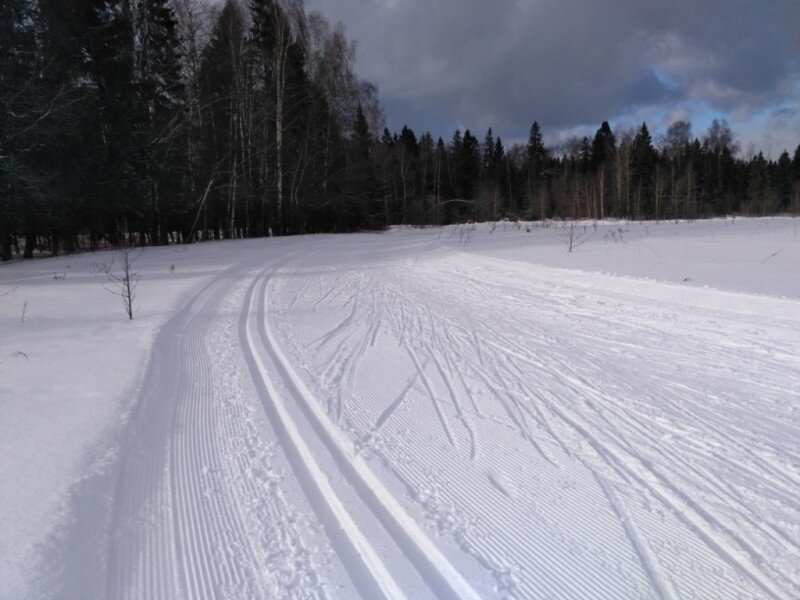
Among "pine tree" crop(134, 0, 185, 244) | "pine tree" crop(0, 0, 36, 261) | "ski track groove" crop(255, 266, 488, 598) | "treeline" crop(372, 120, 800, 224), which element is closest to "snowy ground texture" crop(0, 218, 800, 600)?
"ski track groove" crop(255, 266, 488, 598)

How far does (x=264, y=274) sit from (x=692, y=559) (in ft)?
36.6

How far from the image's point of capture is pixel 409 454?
3035 millimetres

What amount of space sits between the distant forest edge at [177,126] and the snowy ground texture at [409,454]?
11.9 meters

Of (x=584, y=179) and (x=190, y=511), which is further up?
(x=584, y=179)

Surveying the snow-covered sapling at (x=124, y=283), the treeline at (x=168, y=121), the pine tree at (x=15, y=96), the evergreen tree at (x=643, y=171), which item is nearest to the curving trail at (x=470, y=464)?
the snow-covered sapling at (x=124, y=283)

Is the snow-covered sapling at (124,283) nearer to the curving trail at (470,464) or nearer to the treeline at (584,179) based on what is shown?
the curving trail at (470,464)

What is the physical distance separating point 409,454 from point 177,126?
23.1 m

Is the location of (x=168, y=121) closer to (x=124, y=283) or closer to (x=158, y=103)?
(x=158, y=103)

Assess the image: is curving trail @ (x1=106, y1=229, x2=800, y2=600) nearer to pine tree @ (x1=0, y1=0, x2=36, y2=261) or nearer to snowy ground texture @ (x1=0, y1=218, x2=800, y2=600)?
snowy ground texture @ (x1=0, y1=218, x2=800, y2=600)

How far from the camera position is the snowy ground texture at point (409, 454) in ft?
6.79

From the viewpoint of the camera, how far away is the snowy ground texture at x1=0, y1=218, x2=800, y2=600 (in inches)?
81.4

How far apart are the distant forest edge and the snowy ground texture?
11.9 metres

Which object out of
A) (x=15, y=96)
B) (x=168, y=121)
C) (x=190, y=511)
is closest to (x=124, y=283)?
(x=15, y=96)

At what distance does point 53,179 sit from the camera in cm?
1520
